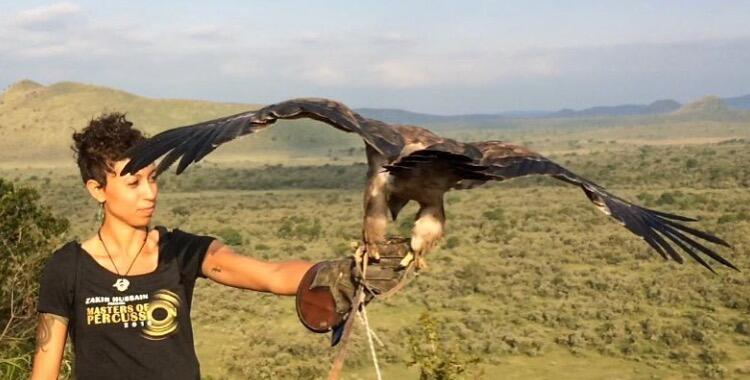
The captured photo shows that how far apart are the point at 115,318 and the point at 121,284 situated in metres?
0.11

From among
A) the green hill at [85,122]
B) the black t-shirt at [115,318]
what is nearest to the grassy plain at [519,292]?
the black t-shirt at [115,318]

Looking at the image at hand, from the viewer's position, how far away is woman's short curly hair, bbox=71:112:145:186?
8.48 feet

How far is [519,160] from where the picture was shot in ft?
8.68

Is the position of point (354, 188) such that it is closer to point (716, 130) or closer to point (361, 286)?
point (361, 286)

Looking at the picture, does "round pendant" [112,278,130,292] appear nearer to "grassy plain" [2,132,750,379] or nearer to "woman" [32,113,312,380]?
"woman" [32,113,312,380]

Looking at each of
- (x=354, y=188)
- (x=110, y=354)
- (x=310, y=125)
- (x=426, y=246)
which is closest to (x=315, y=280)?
(x=426, y=246)

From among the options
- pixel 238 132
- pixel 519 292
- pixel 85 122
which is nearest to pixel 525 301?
pixel 519 292

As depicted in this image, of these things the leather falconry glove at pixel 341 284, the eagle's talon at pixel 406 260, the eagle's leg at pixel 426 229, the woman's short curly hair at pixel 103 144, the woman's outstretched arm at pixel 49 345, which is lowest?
the woman's outstretched arm at pixel 49 345

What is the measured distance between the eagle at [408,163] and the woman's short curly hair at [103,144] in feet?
0.34

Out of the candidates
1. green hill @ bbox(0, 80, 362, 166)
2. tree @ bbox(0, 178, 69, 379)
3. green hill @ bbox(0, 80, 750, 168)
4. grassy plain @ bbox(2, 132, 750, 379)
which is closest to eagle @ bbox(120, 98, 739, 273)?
tree @ bbox(0, 178, 69, 379)

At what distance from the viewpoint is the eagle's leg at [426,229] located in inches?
104

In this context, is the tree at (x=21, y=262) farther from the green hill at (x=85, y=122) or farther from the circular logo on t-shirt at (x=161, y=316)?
the green hill at (x=85, y=122)

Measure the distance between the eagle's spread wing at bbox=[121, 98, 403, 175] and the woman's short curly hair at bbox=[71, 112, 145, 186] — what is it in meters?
0.08

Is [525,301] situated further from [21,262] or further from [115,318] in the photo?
[115,318]
